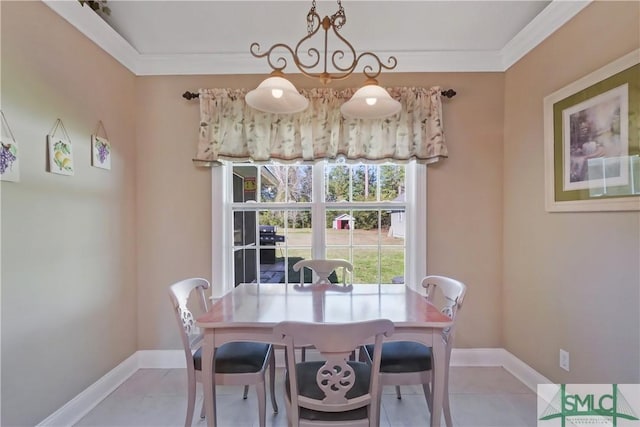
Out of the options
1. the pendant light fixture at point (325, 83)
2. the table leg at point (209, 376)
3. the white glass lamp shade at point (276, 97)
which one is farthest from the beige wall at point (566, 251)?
the table leg at point (209, 376)

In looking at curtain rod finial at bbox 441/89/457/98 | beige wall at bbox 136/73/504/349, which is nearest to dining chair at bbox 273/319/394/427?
beige wall at bbox 136/73/504/349

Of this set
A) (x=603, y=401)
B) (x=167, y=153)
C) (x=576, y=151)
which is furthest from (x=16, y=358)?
(x=576, y=151)

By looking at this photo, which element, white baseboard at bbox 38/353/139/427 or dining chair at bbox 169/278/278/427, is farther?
white baseboard at bbox 38/353/139/427

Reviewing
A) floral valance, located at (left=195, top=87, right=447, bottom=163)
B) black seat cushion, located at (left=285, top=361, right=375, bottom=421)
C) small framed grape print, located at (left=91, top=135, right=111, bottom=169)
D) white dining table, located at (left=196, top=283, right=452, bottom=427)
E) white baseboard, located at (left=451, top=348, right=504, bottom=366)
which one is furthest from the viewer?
white baseboard, located at (left=451, top=348, right=504, bottom=366)

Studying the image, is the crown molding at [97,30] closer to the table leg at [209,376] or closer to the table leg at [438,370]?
the table leg at [209,376]

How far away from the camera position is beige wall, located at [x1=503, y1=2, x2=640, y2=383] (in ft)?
5.25

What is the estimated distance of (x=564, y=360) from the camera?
6.47 ft

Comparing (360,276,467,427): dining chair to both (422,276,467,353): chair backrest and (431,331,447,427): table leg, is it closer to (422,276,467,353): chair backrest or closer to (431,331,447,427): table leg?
(422,276,467,353): chair backrest

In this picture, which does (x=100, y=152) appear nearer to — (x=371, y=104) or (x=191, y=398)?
(x=191, y=398)

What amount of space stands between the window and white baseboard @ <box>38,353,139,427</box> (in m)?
0.94

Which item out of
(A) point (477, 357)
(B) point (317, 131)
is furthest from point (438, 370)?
(B) point (317, 131)

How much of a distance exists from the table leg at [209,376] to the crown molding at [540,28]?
273 cm

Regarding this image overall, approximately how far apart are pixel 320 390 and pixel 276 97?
139cm

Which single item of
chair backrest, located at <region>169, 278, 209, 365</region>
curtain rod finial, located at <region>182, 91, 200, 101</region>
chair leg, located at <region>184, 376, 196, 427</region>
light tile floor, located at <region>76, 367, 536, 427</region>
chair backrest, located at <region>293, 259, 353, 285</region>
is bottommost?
light tile floor, located at <region>76, 367, 536, 427</region>
